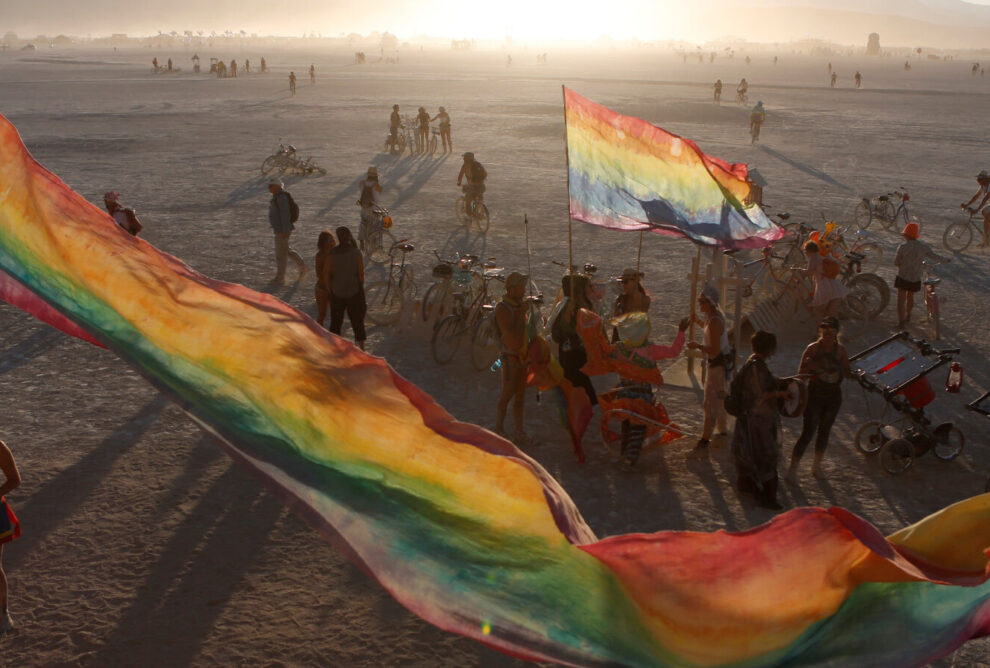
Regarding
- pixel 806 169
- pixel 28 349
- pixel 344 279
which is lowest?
pixel 28 349

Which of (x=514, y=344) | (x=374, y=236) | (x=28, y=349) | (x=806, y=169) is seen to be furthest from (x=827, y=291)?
(x=806, y=169)

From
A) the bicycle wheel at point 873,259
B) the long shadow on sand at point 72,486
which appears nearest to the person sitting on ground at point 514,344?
the long shadow on sand at point 72,486

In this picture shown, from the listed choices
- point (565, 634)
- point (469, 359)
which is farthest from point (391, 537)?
point (469, 359)

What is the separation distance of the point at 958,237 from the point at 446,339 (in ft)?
40.0

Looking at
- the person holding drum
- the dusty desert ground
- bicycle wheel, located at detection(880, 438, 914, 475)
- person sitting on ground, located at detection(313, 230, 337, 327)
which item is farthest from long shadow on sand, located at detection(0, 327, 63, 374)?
bicycle wheel, located at detection(880, 438, 914, 475)

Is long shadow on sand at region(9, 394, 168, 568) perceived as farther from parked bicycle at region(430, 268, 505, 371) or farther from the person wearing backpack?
the person wearing backpack

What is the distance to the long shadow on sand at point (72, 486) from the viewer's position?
6641 millimetres

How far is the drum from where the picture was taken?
7.27 metres

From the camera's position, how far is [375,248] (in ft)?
52.1

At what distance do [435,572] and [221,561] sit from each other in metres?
3.87

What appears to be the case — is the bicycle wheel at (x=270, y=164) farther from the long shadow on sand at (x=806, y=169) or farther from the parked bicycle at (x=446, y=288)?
the long shadow on sand at (x=806, y=169)

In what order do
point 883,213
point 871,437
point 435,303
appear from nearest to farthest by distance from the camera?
1. point 871,437
2. point 435,303
3. point 883,213

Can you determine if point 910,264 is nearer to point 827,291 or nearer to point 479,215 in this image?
point 827,291

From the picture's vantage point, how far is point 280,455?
313cm
